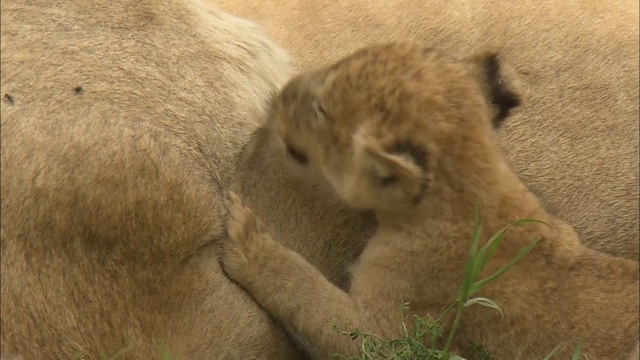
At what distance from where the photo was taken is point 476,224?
8.50 feet

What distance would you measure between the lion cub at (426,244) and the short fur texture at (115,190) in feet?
0.48

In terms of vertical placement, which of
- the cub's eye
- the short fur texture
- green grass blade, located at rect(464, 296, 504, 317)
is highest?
green grass blade, located at rect(464, 296, 504, 317)

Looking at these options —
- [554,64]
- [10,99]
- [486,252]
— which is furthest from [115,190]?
[554,64]

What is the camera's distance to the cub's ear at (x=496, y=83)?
289cm

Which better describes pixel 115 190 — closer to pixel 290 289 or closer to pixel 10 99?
pixel 10 99

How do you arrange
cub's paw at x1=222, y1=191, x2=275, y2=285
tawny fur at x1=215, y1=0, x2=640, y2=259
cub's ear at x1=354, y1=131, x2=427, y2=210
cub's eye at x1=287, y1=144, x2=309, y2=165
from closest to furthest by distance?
1. cub's ear at x1=354, y1=131, x2=427, y2=210
2. cub's paw at x1=222, y1=191, x2=275, y2=285
3. cub's eye at x1=287, y1=144, x2=309, y2=165
4. tawny fur at x1=215, y1=0, x2=640, y2=259

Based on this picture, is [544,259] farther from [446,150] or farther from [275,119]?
[275,119]

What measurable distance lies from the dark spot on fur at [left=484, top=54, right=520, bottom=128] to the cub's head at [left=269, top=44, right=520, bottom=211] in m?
0.02

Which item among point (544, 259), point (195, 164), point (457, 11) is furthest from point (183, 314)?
point (457, 11)

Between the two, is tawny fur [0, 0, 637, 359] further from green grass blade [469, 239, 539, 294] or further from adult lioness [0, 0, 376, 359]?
green grass blade [469, 239, 539, 294]

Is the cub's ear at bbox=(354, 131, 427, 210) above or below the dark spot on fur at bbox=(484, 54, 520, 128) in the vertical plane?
below

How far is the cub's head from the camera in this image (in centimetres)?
252

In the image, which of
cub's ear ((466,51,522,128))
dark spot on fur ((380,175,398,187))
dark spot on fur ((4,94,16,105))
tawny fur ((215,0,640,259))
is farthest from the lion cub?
dark spot on fur ((4,94,16,105))

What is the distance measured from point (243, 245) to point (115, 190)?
0.42 meters
